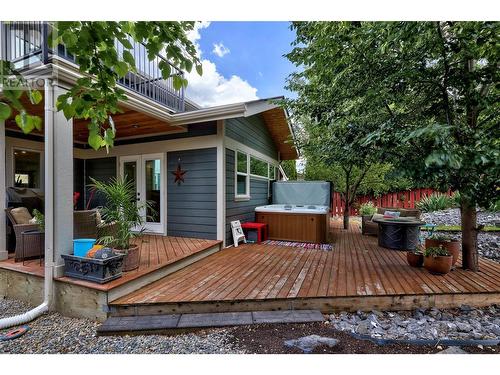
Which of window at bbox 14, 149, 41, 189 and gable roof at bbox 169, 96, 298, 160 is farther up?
gable roof at bbox 169, 96, 298, 160

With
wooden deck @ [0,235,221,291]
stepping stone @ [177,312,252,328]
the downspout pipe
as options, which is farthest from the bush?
the downspout pipe

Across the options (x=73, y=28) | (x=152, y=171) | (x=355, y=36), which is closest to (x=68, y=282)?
(x=73, y=28)

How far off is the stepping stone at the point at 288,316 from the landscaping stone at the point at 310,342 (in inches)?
12.0

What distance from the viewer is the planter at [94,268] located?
260cm

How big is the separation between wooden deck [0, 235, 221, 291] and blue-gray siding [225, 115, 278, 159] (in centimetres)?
232

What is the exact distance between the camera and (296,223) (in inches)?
223

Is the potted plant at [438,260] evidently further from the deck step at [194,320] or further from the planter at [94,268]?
the planter at [94,268]

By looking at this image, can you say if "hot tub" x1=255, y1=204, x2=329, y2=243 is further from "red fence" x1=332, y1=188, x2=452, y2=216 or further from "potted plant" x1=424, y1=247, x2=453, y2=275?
"red fence" x1=332, y1=188, x2=452, y2=216

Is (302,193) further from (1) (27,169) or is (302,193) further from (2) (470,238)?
(1) (27,169)

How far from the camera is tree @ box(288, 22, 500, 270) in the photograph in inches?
96.7

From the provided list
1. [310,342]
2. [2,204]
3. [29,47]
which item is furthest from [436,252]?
[29,47]

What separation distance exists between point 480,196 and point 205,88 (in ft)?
23.9
